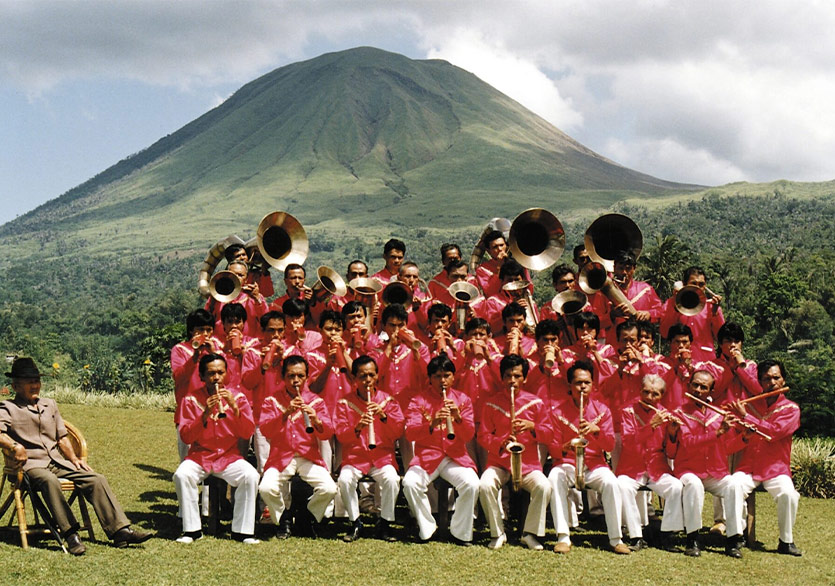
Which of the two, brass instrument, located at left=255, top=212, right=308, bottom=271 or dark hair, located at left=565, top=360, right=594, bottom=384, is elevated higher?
brass instrument, located at left=255, top=212, right=308, bottom=271

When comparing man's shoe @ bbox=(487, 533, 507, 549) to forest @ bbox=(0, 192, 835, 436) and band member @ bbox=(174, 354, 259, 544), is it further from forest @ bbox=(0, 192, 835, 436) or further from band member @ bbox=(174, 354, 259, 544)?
forest @ bbox=(0, 192, 835, 436)

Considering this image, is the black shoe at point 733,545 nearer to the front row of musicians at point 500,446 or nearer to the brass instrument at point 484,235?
the front row of musicians at point 500,446

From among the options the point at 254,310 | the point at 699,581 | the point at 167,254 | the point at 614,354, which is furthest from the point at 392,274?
the point at 167,254

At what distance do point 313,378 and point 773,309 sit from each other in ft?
141

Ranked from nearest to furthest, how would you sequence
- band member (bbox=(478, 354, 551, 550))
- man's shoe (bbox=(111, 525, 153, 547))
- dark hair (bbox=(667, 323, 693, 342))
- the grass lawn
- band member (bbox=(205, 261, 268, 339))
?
1. the grass lawn
2. man's shoe (bbox=(111, 525, 153, 547))
3. band member (bbox=(478, 354, 551, 550))
4. dark hair (bbox=(667, 323, 693, 342))
5. band member (bbox=(205, 261, 268, 339))

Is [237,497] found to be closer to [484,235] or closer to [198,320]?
[198,320]

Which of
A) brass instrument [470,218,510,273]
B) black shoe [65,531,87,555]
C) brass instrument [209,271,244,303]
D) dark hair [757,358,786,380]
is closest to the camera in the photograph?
black shoe [65,531,87,555]

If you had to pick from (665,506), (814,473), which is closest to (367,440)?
(665,506)

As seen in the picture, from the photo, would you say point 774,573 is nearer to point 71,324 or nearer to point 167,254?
point 71,324

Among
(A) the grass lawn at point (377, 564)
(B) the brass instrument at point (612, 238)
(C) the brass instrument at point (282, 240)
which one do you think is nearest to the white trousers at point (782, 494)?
(A) the grass lawn at point (377, 564)

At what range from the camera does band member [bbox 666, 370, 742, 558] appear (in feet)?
27.7

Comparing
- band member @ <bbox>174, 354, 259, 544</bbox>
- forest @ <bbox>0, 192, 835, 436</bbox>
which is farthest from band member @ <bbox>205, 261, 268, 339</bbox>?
forest @ <bbox>0, 192, 835, 436</bbox>

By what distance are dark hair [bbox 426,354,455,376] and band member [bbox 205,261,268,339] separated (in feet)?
8.18

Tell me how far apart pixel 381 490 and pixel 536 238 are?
13.6 ft
